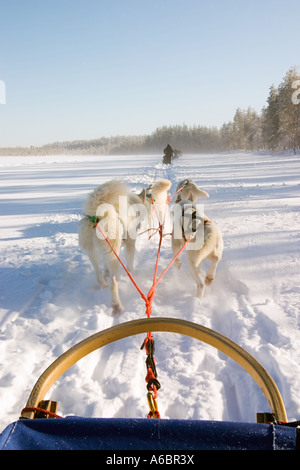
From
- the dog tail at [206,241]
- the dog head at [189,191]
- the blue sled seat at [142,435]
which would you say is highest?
the dog head at [189,191]

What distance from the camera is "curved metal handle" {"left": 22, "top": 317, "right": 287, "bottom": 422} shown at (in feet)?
3.33

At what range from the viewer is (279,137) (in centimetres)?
3931

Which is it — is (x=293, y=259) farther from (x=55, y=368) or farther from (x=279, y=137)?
(x=279, y=137)

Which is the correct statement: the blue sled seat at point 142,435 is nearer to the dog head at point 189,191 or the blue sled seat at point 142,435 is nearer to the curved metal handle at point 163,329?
the curved metal handle at point 163,329

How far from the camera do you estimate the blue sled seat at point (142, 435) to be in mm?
780

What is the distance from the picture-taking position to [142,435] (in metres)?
0.81

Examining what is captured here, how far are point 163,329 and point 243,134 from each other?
7517cm

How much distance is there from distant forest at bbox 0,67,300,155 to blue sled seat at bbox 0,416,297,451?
37.3m

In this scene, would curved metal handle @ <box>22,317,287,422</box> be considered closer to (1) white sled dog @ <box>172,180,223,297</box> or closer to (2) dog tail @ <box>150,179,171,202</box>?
(1) white sled dog @ <box>172,180,223,297</box>

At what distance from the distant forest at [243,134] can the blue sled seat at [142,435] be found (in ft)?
122

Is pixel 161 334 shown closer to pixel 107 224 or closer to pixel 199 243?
pixel 199 243

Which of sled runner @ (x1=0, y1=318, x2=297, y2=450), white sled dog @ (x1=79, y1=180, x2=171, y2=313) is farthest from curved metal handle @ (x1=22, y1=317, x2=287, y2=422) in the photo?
white sled dog @ (x1=79, y1=180, x2=171, y2=313)

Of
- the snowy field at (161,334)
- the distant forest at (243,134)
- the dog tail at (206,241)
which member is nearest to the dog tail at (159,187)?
the snowy field at (161,334)

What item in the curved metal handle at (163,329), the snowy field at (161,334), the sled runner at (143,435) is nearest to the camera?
the sled runner at (143,435)
